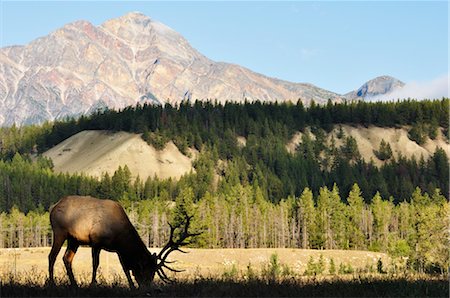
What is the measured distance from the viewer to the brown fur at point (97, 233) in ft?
55.9

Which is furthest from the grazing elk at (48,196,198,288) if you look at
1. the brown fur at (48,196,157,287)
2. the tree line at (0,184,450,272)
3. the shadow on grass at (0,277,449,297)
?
the tree line at (0,184,450,272)

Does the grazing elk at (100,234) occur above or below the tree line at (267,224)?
above

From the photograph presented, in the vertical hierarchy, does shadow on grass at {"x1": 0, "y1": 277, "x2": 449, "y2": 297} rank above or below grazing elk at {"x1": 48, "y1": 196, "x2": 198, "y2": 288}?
below

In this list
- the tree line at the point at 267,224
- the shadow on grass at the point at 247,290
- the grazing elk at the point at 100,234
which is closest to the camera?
the shadow on grass at the point at 247,290

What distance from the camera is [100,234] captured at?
17.1 metres

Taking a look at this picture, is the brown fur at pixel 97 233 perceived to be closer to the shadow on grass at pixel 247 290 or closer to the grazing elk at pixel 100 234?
the grazing elk at pixel 100 234

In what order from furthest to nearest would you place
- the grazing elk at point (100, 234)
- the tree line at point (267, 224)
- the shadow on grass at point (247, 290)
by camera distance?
1. the tree line at point (267, 224)
2. the grazing elk at point (100, 234)
3. the shadow on grass at point (247, 290)

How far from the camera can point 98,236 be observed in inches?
674

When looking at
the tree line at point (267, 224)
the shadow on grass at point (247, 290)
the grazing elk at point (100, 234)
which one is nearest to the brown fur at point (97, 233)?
the grazing elk at point (100, 234)

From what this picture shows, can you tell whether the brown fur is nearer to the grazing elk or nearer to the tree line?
the grazing elk

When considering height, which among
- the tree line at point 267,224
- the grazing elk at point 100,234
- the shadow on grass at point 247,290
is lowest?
the tree line at point 267,224

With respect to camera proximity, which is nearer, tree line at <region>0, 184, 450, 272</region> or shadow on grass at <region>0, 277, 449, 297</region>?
shadow on grass at <region>0, 277, 449, 297</region>

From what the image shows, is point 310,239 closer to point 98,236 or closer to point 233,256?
point 233,256

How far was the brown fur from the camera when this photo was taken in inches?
671
